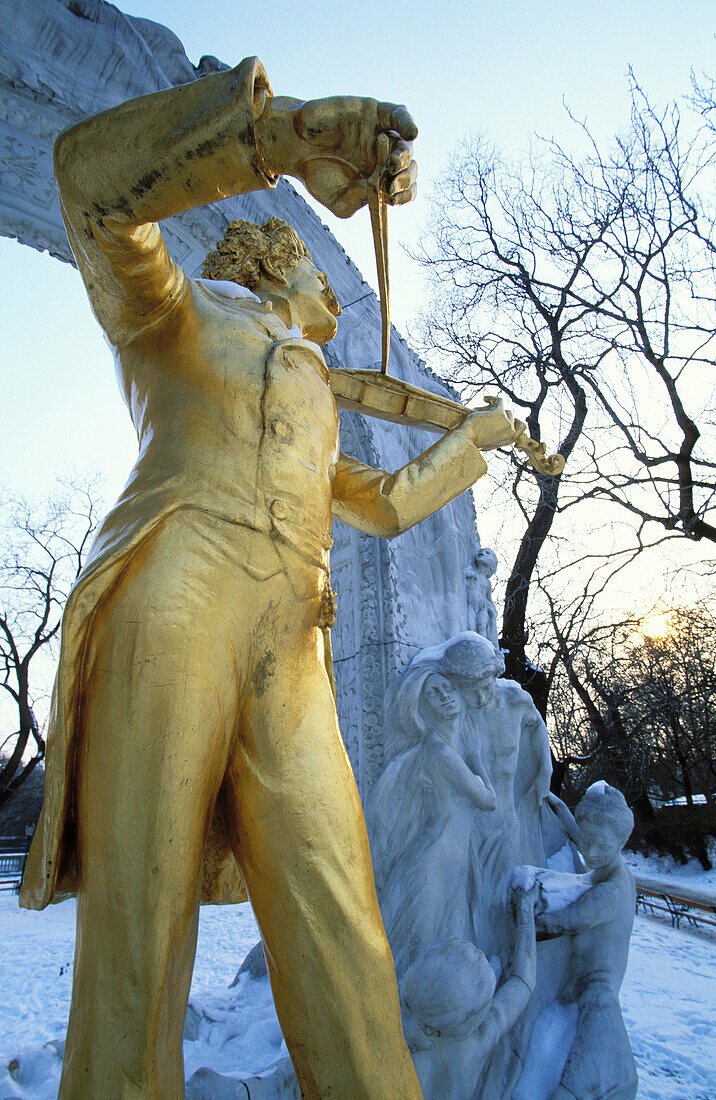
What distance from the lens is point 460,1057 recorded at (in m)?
2.03

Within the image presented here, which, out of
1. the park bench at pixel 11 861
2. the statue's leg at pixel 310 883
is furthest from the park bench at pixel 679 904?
the park bench at pixel 11 861

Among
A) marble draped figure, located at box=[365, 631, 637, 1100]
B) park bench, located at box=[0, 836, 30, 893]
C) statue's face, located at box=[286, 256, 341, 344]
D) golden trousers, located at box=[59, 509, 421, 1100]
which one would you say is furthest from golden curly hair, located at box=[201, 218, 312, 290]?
park bench, located at box=[0, 836, 30, 893]

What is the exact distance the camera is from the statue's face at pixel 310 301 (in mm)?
1770

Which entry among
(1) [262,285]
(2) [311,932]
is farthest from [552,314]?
(2) [311,932]

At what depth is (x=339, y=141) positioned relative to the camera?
43.3 inches

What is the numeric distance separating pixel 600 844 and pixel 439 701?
81 cm

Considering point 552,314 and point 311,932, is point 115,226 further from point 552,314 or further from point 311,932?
point 552,314

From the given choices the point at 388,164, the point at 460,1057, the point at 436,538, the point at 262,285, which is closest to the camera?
the point at 388,164

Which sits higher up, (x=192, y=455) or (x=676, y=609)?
(x=676, y=609)

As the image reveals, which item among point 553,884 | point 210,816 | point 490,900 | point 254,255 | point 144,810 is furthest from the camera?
point 553,884

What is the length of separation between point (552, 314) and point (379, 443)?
31.7 ft

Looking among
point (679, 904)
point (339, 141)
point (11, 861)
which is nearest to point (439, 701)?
point (339, 141)

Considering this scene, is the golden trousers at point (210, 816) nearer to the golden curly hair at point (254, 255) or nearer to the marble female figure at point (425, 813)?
the golden curly hair at point (254, 255)

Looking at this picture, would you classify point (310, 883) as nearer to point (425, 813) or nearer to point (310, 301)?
point (310, 301)
